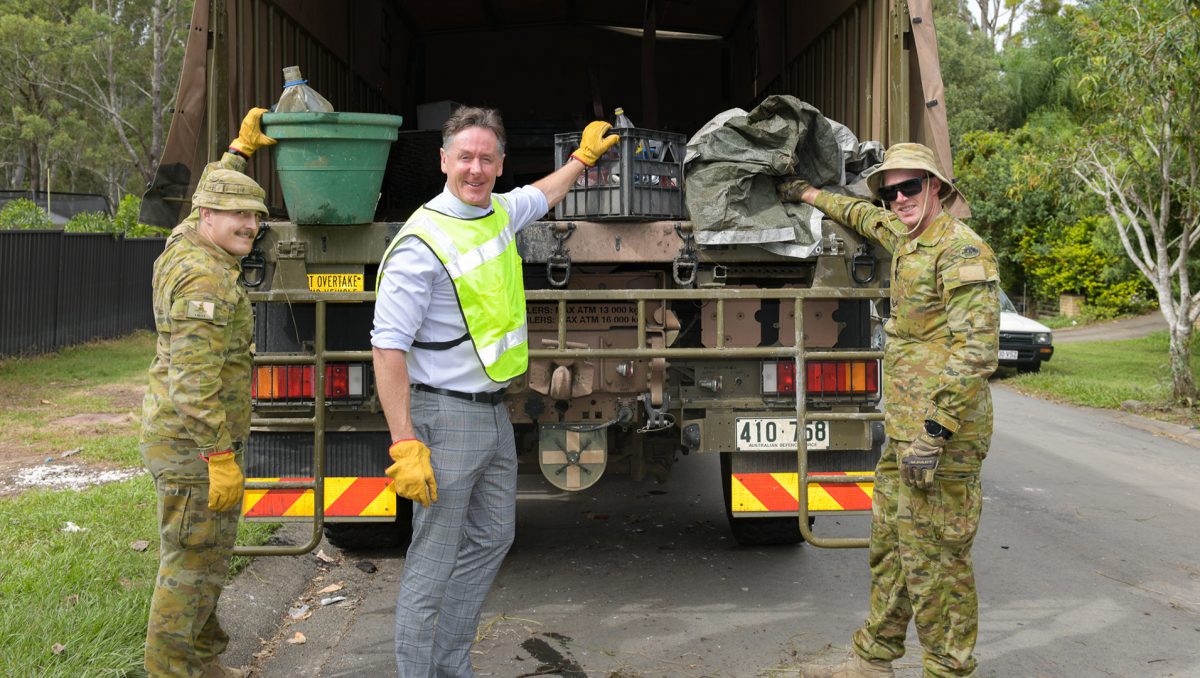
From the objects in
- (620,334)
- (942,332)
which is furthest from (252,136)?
(942,332)

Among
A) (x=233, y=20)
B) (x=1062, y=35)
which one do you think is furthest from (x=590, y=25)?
(x=1062, y=35)

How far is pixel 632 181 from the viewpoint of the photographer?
4672 mm

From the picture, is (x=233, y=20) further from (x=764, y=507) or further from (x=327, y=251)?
(x=764, y=507)

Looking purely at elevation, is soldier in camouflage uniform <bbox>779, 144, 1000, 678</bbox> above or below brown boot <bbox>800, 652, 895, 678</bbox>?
above

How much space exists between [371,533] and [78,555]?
1.42m

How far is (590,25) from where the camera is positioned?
8.45 meters

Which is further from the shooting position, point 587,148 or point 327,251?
point 327,251

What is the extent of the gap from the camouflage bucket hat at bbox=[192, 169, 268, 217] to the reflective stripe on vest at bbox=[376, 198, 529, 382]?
608 mm

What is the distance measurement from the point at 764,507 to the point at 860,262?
3.90 ft

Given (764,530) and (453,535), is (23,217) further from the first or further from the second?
(453,535)

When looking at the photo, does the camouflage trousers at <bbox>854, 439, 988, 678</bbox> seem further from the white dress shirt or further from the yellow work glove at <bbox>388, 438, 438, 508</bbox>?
the yellow work glove at <bbox>388, 438, 438, 508</bbox>

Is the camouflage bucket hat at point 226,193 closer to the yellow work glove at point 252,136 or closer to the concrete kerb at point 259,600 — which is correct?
the yellow work glove at point 252,136

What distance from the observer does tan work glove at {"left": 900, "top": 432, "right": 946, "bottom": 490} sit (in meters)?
3.50

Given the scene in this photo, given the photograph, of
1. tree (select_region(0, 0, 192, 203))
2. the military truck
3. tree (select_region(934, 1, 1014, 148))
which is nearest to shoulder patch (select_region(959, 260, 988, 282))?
the military truck
